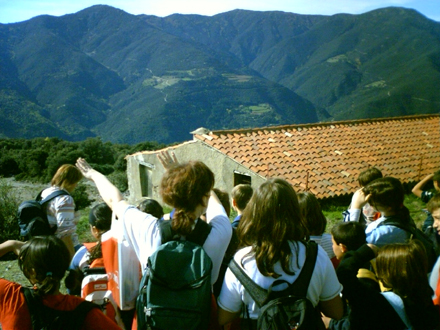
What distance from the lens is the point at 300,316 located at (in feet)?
5.58

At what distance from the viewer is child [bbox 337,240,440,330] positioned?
1.92 m

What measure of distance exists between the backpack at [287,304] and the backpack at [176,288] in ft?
0.73

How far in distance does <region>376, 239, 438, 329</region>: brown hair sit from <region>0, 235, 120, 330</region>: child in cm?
147

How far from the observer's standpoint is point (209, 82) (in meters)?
135

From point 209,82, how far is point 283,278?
137m

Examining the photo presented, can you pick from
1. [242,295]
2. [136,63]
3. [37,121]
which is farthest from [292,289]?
[136,63]

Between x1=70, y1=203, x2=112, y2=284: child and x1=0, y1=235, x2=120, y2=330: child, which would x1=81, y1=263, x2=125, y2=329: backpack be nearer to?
x1=70, y1=203, x2=112, y2=284: child

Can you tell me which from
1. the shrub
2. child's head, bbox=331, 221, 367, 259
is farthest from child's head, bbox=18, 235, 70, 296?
the shrub

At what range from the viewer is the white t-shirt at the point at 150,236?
2018 mm

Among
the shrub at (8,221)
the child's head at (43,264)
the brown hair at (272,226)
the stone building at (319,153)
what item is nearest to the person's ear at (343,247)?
the brown hair at (272,226)

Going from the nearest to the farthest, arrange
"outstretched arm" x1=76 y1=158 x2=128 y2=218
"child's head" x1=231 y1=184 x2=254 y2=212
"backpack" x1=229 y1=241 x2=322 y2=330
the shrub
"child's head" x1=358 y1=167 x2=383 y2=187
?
"backpack" x1=229 y1=241 x2=322 y2=330 < "outstretched arm" x1=76 y1=158 x2=128 y2=218 < "child's head" x1=231 y1=184 x2=254 y2=212 < "child's head" x1=358 y1=167 x2=383 y2=187 < the shrub

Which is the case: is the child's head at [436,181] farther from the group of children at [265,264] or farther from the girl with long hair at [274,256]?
the girl with long hair at [274,256]

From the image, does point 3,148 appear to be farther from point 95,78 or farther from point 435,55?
point 95,78

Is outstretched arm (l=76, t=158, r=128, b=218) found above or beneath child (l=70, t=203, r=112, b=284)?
above
